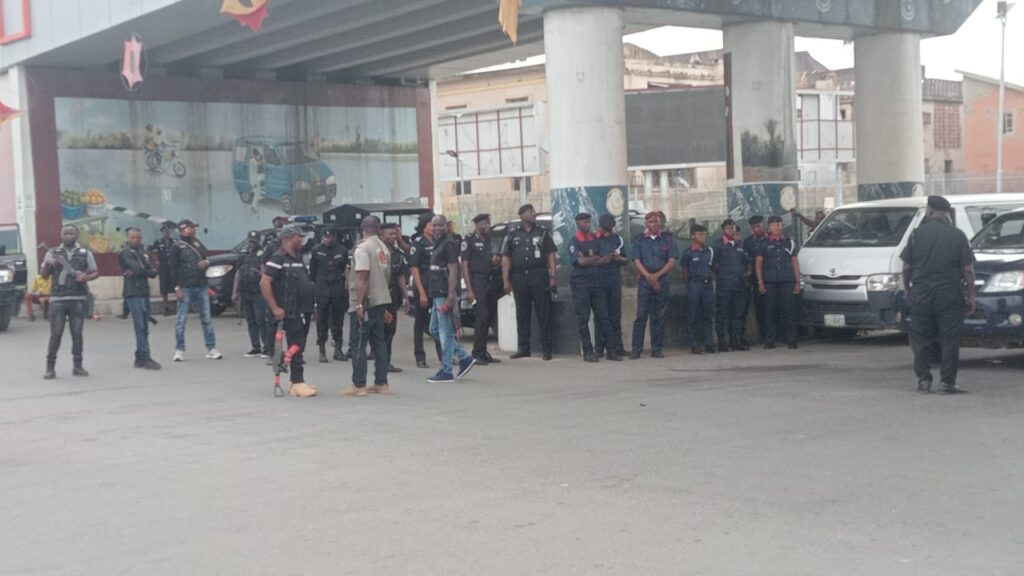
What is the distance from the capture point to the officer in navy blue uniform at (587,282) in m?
15.2

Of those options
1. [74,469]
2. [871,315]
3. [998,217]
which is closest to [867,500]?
[74,469]

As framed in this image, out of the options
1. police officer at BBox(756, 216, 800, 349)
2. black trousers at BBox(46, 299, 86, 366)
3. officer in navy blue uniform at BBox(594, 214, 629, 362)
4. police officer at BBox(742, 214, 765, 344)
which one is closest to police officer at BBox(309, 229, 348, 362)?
black trousers at BBox(46, 299, 86, 366)

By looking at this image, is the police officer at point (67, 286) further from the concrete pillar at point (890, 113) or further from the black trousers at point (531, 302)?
the concrete pillar at point (890, 113)

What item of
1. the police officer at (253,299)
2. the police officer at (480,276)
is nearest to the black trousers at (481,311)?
the police officer at (480,276)

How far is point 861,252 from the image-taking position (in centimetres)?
1625

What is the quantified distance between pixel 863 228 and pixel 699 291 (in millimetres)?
2551

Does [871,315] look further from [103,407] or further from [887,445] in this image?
[103,407]

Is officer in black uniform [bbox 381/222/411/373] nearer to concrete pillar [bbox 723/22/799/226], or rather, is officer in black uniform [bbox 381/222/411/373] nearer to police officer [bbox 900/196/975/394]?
police officer [bbox 900/196/975/394]

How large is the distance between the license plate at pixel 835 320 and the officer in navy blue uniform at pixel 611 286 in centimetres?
280

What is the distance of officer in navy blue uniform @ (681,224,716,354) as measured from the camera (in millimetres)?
15961

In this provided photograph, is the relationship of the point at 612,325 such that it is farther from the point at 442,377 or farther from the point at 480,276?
the point at 442,377

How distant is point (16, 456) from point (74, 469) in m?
0.92

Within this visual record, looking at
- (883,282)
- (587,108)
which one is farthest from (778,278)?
(587,108)

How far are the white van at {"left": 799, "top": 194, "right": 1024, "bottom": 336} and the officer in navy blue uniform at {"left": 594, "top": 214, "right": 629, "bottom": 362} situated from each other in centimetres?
278
